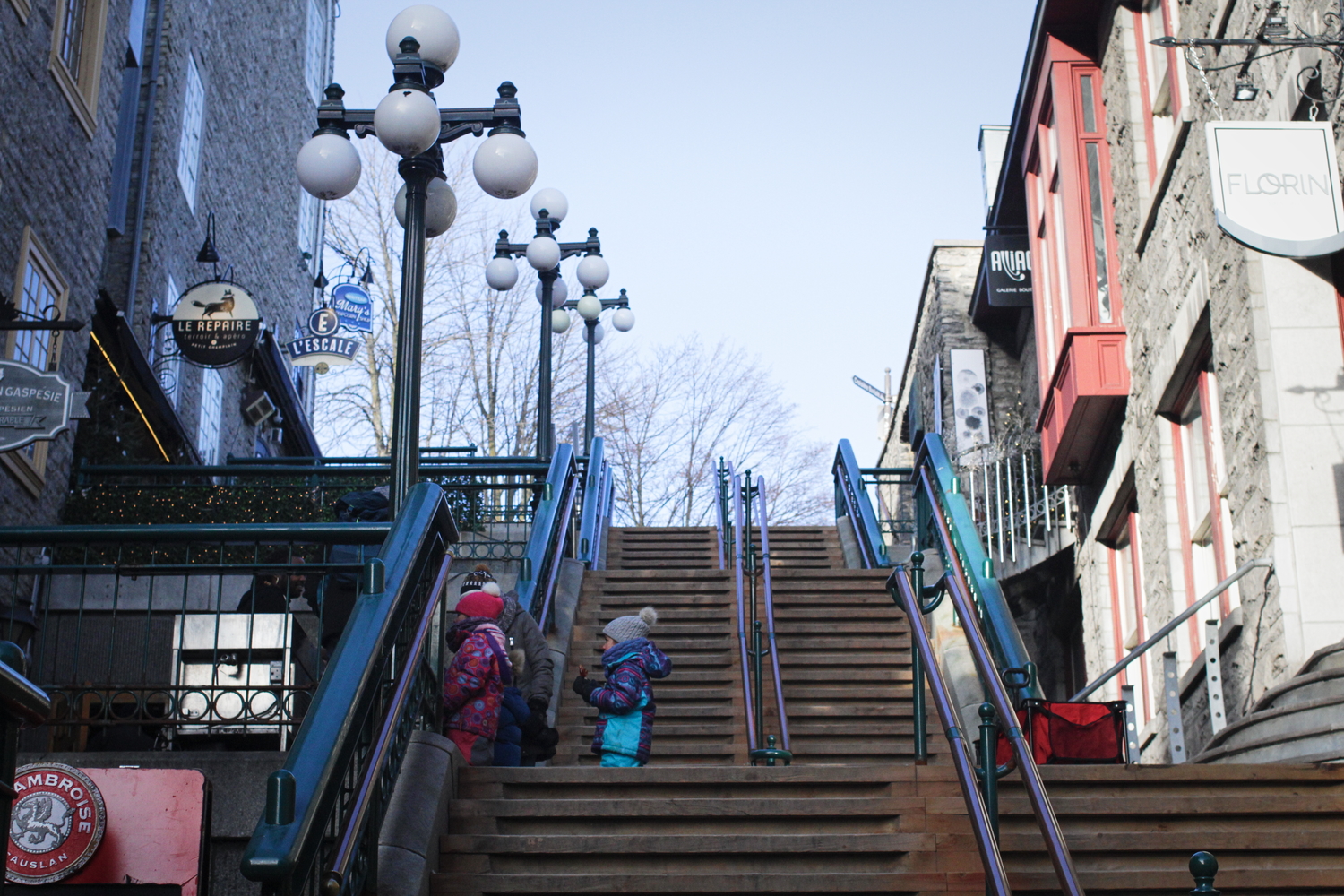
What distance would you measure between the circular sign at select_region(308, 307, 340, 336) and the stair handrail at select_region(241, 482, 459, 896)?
17.2 m

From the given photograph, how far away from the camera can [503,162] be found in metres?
9.75

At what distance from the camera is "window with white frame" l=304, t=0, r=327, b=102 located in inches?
1189

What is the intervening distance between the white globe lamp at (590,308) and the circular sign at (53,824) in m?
14.9

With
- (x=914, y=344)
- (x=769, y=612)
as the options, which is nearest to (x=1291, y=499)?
(x=769, y=612)

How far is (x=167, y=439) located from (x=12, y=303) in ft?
21.2

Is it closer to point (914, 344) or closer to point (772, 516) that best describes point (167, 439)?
Answer: point (914, 344)

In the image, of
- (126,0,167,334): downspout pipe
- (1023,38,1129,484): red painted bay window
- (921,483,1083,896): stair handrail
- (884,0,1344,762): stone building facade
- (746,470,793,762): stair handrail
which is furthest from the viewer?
(126,0,167,334): downspout pipe

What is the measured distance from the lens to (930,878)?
6270mm

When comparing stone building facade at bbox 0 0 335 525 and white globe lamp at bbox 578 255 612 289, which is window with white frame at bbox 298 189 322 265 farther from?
white globe lamp at bbox 578 255 612 289

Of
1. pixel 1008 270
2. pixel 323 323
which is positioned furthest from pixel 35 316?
pixel 1008 270

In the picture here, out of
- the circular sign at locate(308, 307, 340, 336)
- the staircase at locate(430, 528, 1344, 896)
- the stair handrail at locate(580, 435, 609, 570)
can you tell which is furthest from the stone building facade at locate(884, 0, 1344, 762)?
the circular sign at locate(308, 307, 340, 336)

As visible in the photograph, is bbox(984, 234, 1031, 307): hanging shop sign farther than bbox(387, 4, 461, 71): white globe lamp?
Yes

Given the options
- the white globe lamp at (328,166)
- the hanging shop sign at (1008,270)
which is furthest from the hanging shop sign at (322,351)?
the white globe lamp at (328,166)

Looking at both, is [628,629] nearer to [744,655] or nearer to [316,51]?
[744,655]
